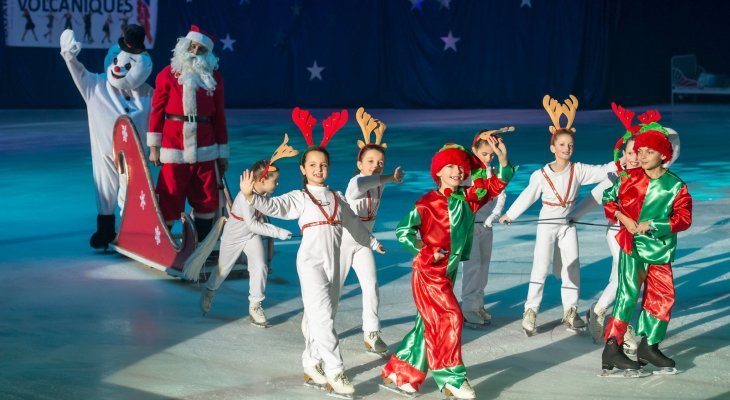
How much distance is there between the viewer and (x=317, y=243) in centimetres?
563

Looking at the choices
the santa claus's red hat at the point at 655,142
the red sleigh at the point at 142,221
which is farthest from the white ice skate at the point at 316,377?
the red sleigh at the point at 142,221

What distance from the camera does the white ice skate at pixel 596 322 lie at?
6.37m

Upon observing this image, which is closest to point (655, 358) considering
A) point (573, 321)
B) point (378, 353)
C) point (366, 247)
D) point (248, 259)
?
point (573, 321)

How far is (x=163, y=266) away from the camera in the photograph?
7.97 m

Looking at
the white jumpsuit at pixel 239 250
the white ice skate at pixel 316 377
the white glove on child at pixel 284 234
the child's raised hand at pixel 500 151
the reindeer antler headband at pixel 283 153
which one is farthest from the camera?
the white jumpsuit at pixel 239 250

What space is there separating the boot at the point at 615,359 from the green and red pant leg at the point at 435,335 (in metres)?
0.90

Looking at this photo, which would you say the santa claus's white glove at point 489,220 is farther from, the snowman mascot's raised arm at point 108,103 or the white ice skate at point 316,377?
the snowman mascot's raised arm at point 108,103

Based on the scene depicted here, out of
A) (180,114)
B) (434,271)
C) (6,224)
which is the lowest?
(6,224)

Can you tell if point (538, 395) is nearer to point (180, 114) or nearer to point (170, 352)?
point (170, 352)

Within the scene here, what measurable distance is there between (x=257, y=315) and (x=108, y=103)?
314cm

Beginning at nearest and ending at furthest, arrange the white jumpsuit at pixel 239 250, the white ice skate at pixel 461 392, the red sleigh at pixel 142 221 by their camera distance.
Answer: the white ice skate at pixel 461 392 < the white jumpsuit at pixel 239 250 < the red sleigh at pixel 142 221

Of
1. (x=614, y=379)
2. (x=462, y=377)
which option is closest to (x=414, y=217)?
(x=462, y=377)

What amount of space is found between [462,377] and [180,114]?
364 centimetres

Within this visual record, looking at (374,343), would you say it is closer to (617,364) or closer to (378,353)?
(378,353)
